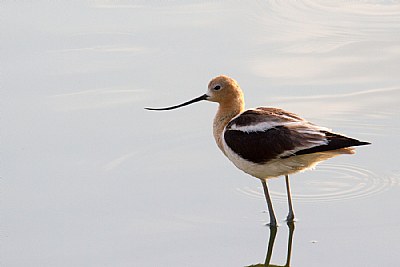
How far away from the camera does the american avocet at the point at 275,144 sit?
7.36 metres

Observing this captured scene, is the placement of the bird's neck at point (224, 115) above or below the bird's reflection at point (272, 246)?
above

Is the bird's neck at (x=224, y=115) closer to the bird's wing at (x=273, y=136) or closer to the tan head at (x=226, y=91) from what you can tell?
the tan head at (x=226, y=91)

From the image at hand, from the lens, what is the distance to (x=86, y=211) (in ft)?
25.6

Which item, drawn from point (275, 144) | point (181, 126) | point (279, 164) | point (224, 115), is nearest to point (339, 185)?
point (279, 164)

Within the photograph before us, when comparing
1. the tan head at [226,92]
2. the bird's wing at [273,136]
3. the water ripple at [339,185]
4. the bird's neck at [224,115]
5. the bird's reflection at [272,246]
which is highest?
the tan head at [226,92]

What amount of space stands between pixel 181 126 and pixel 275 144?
173 cm

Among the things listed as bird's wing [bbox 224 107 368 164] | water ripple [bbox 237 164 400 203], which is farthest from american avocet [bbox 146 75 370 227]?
water ripple [bbox 237 164 400 203]

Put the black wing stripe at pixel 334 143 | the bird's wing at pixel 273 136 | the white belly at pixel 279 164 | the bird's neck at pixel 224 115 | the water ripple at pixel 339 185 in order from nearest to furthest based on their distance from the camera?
the black wing stripe at pixel 334 143, the bird's wing at pixel 273 136, the white belly at pixel 279 164, the water ripple at pixel 339 185, the bird's neck at pixel 224 115

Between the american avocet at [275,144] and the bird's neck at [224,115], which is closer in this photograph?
the american avocet at [275,144]

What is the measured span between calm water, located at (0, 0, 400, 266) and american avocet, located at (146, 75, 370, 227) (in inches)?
13.9

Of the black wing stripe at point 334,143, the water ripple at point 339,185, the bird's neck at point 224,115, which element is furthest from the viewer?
the bird's neck at point 224,115

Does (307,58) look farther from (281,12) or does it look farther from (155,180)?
(155,180)

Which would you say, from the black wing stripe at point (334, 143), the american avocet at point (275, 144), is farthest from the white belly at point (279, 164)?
the black wing stripe at point (334, 143)

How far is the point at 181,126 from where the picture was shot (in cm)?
911
